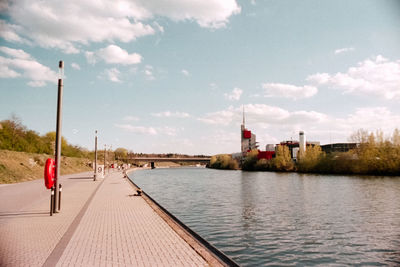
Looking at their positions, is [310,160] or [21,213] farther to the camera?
[310,160]

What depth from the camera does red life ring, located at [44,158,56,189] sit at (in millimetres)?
12742

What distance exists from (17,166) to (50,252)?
38756mm

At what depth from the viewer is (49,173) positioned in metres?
12.9

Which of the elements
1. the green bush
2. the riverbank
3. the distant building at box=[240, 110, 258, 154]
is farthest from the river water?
the distant building at box=[240, 110, 258, 154]

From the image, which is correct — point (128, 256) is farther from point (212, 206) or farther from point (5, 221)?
point (212, 206)

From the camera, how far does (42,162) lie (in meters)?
50.0

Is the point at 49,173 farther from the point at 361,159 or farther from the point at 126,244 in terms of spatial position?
the point at 361,159

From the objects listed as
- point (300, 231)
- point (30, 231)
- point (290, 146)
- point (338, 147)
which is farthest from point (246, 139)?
point (30, 231)

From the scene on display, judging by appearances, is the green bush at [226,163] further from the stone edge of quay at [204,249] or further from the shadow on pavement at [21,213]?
the stone edge of quay at [204,249]

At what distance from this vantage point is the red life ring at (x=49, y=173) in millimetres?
12742

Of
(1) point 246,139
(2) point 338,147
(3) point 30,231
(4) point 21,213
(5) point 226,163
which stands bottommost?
(5) point 226,163

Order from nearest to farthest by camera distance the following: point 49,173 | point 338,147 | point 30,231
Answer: point 30,231
point 49,173
point 338,147

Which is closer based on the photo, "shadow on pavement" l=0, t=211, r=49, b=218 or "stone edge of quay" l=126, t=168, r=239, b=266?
"stone edge of quay" l=126, t=168, r=239, b=266

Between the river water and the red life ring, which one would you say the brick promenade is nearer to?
the red life ring
